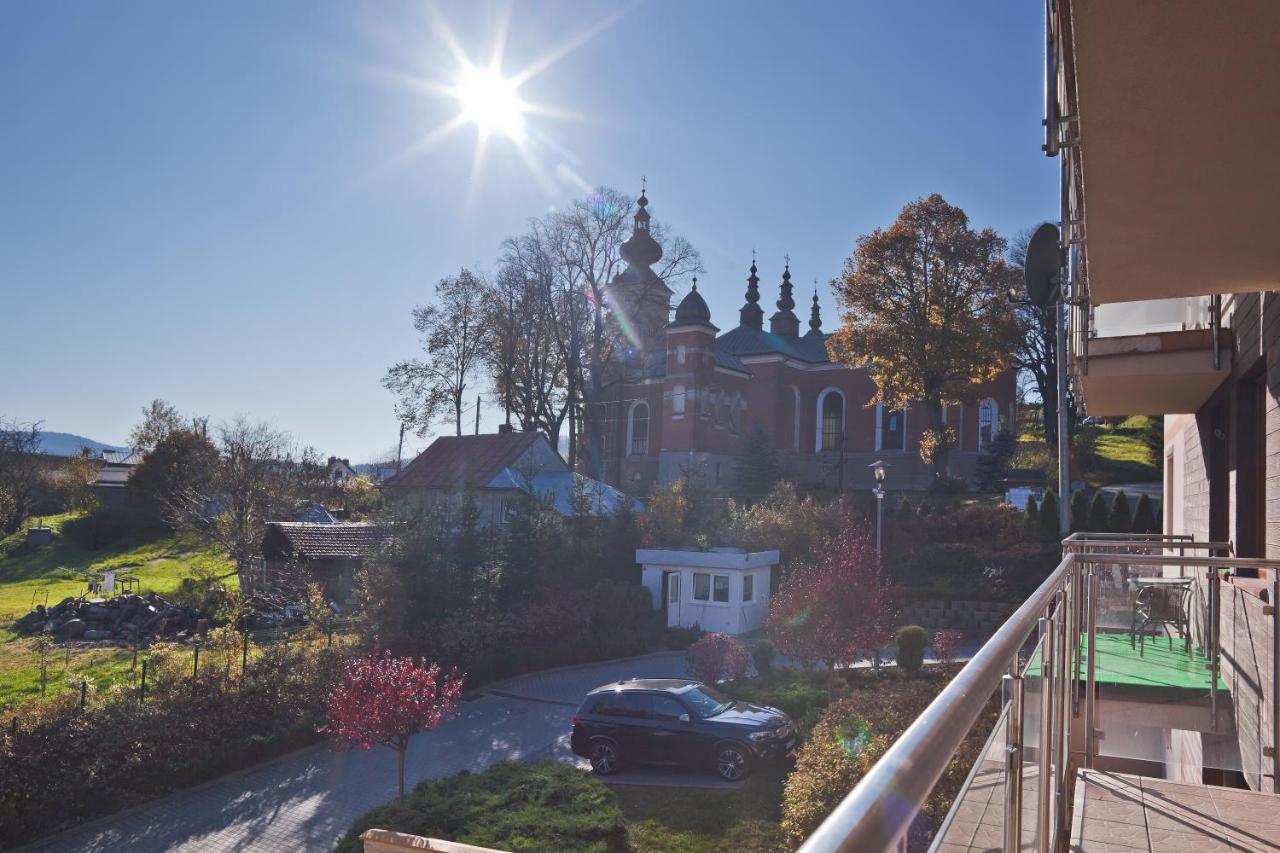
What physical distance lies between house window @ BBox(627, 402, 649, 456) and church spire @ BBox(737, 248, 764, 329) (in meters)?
8.36

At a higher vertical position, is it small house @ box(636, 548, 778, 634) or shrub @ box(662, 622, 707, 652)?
small house @ box(636, 548, 778, 634)

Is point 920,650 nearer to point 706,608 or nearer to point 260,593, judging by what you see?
point 706,608

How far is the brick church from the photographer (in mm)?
39438

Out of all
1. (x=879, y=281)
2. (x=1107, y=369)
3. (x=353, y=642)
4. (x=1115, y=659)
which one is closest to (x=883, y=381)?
(x=879, y=281)

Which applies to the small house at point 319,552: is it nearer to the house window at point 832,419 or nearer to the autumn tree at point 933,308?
the autumn tree at point 933,308

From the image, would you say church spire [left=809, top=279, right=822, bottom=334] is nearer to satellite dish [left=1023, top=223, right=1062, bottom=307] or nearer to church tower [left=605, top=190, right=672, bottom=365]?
church tower [left=605, top=190, right=672, bottom=365]

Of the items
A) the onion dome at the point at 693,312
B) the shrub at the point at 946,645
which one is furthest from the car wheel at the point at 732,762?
the onion dome at the point at 693,312

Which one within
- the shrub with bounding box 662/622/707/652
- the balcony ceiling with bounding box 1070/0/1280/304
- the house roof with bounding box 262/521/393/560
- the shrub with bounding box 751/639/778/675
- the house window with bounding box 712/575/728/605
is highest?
the balcony ceiling with bounding box 1070/0/1280/304

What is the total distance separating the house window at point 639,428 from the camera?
144 feet

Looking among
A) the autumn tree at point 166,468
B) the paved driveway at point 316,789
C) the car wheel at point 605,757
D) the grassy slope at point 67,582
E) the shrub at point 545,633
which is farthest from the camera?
the autumn tree at point 166,468

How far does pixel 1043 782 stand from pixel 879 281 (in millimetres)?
31874

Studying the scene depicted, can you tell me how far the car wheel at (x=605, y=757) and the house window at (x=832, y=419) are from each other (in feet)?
100

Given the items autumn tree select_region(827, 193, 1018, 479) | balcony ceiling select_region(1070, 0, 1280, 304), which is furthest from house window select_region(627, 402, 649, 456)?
balcony ceiling select_region(1070, 0, 1280, 304)

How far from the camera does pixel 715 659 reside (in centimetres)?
1631
